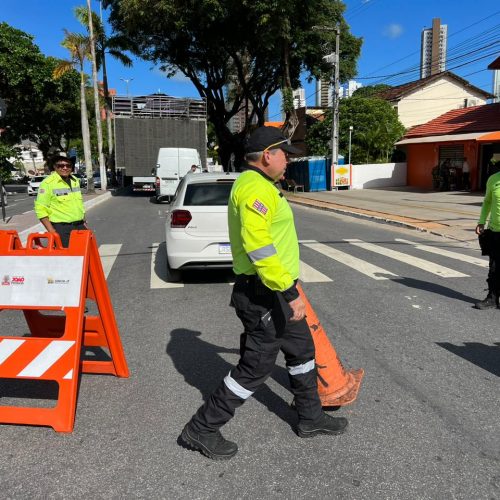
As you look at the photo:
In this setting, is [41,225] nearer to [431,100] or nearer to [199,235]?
[199,235]

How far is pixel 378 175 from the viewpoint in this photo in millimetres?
30062

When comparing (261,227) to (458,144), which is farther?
(458,144)

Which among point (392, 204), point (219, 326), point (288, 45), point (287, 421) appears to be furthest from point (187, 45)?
point (287, 421)

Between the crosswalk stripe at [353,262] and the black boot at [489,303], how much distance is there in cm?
166

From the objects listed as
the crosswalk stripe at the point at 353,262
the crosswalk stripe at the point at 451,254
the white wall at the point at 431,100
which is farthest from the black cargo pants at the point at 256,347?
the white wall at the point at 431,100

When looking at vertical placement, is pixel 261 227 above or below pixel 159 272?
above

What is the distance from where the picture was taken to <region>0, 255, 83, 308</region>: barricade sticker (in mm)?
3344

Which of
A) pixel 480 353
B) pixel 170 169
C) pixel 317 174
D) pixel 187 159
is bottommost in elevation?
pixel 480 353

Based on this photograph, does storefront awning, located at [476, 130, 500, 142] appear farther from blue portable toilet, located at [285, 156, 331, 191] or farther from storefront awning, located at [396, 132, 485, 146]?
blue portable toilet, located at [285, 156, 331, 191]

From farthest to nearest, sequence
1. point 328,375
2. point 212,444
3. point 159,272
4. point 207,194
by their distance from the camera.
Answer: point 159,272, point 207,194, point 328,375, point 212,444

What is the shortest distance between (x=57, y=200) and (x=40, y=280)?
2.83 m

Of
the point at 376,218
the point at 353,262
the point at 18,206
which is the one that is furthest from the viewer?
the point at 18,206

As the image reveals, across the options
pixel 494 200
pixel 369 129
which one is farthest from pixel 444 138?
pixel 494 200

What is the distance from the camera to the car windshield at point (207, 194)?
22.9 ft
